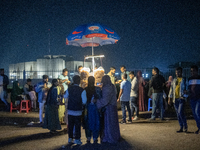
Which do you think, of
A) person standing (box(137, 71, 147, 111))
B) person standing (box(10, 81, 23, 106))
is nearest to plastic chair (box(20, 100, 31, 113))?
person standing (box(10, 81, 23, 106))

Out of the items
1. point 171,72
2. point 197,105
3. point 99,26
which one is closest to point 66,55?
point 171,72

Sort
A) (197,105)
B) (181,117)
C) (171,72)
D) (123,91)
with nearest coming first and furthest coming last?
(197,105) → (181,117) → (123,91) → (171,72)

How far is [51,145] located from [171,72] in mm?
11949

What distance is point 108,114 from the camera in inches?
203

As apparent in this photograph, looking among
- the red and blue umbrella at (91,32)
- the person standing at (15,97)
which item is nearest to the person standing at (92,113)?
the red and blue umbrella at (91,32)

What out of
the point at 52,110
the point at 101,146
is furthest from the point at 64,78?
the point at 101,146

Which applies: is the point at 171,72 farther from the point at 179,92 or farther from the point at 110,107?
the point at 110,107

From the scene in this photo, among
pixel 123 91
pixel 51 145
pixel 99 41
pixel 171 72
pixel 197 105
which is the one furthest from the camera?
pixel 171 72

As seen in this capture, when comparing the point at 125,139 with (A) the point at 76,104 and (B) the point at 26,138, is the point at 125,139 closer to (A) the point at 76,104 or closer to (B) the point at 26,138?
(A) the point at 76,104

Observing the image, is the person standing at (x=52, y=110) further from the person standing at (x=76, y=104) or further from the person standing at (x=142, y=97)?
the person standing at (x=142, y=97)

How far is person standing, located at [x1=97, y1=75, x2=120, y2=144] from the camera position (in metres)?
5.08

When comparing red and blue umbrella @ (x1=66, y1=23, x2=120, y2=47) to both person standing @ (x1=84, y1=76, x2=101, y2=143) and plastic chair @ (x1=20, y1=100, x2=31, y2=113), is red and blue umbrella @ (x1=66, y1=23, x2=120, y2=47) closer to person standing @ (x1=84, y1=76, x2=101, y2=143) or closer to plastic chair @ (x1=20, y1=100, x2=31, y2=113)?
person standing @ (x1=84, y1=76, x2=101, y2=143)

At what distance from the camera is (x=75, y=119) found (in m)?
5.04

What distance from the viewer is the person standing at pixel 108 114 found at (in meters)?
5.08
